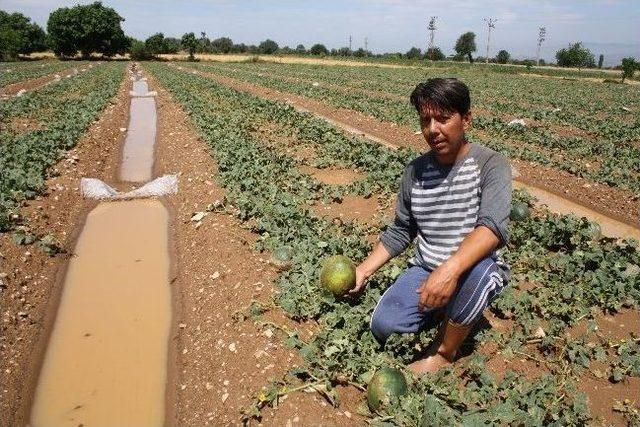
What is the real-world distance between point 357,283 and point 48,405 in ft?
10.2

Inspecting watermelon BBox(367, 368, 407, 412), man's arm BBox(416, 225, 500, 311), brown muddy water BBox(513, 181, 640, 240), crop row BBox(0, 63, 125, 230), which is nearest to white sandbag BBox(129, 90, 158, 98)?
crop row BBox(0, 63, 125, 230)

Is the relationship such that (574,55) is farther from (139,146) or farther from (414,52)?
(139,146)

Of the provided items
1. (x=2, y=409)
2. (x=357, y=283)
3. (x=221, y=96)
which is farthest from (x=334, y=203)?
(x=221, y=96)

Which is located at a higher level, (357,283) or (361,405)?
(357,283)

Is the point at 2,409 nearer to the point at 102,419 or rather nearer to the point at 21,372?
the point at 21,372

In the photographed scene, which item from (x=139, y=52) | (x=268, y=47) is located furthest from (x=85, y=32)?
(x=268, y=47)

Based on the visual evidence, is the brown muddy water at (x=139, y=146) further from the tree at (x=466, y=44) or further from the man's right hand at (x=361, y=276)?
the tree at (x=466, y=44)

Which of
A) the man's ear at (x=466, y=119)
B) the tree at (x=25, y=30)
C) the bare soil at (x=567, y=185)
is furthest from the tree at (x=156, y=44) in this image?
the man's ear at (x=466, y=119)

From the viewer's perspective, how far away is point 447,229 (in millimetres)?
3740

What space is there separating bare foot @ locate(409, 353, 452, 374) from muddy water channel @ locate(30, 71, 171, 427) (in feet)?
7.67

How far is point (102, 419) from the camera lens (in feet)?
13.6

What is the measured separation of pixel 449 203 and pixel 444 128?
2.08 feet

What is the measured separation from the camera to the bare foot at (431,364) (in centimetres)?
395

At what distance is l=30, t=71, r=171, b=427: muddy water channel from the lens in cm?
428
